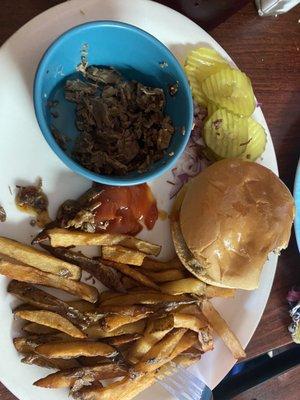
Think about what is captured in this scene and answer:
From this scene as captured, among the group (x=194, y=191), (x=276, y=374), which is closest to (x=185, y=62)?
(x=194, y=191)

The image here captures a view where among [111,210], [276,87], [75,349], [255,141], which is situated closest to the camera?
[75,349]

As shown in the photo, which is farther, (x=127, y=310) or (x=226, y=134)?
(x=226, y=134)

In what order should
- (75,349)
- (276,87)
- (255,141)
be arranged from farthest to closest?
(276,87) < (255,141) < (75,349)

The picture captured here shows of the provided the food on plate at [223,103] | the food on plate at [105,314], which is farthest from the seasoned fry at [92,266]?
the food on plate at [223,103]

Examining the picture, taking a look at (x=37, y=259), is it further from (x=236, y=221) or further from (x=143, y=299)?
(x=236, y=221)

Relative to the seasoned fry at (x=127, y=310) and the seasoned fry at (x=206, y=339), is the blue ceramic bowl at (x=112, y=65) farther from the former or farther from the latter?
the seasoned fry at (x=206, y=339)

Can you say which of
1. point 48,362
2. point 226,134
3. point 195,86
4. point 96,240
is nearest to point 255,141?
point 226,134
